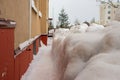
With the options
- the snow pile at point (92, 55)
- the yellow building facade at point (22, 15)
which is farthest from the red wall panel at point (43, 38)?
the snow pile at point (92, 55)

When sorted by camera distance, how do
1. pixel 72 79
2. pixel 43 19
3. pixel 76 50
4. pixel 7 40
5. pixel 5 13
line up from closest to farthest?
pixel 72 79 → pixel 76 50 → pixel 7 40 → pixel 5 13 → pixel 43 19

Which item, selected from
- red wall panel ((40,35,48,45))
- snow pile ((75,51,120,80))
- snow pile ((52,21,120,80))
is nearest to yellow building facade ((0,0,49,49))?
red wall panel ((40,35,48,45))

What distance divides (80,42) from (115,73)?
104cm

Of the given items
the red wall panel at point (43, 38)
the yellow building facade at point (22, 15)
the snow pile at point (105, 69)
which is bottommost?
the red wall panel at point (43, 38)

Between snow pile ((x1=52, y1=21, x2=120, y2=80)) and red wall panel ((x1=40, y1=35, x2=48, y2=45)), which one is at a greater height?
snow pile ((x1=52, y1=21, x2=120, y2=80))

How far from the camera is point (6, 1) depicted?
10.8 feet

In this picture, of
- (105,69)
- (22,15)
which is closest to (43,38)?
(22,15)

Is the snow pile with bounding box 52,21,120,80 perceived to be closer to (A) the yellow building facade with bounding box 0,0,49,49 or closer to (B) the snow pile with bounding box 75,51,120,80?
(B) the snow pile with bounding box 75,51,120,80

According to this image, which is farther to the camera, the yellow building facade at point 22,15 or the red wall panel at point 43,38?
the red wall panel at point 43,38

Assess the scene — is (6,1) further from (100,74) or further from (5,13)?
(100,74)

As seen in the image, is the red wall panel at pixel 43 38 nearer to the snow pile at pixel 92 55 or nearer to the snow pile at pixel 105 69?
the snow pile at pixel 92 55

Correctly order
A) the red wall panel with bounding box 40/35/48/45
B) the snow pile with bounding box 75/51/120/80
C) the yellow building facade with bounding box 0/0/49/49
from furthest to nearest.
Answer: the red wall panel with bounding box 40/35/48/45, the yellow building facade with bounding box 0/0/49/49, the snow pile with bounding box 75/51/120/80

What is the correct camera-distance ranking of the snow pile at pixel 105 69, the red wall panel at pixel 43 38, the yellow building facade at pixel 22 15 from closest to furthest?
the snow pile at pixel 105 69 < the yellow building facade at pixel 22 15 < the red wall panel at pixel 43 38

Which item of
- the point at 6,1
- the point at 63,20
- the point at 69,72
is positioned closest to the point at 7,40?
the point at 6,1
